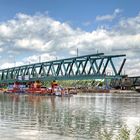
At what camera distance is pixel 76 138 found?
108 feet

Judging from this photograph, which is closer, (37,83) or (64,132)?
(64,132)

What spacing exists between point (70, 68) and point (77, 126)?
150m

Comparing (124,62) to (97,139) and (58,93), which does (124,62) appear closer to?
(58,93)

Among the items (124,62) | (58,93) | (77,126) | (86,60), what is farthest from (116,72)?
(77,126)

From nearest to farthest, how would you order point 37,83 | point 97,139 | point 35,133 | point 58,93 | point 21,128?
1. point 97,139
2. point 35,133
3. point 21,128
4. point 58,93
5. point 37,83

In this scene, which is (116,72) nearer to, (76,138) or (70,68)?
(70,68)

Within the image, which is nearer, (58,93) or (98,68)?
(58,93)

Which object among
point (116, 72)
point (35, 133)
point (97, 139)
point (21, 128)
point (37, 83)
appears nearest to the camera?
point (97, 139)

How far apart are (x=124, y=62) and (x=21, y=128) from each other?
146468 mm

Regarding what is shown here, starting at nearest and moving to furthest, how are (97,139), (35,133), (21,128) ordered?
(97,139), (35,133), (21,128)

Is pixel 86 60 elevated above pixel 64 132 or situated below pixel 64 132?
above

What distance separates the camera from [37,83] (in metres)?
191

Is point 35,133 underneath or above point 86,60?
underneath

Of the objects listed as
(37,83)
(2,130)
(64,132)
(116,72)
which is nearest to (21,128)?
(2,130)
